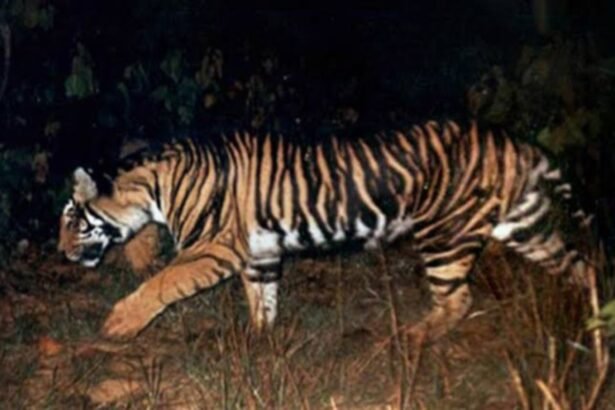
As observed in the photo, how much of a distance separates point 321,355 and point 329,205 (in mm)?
1015

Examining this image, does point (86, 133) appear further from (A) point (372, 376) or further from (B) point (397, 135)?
(A) point (372, 376)

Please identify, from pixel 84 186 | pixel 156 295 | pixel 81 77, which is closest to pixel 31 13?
pixel 81 77

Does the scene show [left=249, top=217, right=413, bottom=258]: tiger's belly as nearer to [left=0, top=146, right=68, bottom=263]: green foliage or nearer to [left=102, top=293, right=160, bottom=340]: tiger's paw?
[left=102, top=293, right=160, bottom=340]: tiger's paw

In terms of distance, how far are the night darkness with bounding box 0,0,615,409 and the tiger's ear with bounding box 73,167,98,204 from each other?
0.11 meters

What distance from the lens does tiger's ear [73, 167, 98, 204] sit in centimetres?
588

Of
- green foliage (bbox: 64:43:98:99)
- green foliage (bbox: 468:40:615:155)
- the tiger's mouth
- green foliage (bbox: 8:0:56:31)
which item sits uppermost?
green foliage (bbox: 8:0:56:31)

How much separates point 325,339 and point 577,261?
48.7 inches

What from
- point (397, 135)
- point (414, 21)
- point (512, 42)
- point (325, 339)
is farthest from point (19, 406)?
point (414, 21)

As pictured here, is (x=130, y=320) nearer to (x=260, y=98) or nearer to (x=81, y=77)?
(x=81, y=77)

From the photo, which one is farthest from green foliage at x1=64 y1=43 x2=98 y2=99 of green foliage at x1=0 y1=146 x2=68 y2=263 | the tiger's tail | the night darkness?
the tiger's tail

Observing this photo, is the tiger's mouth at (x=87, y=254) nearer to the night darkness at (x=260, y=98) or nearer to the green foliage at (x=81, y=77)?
the night darkness at (x=260, y=98)

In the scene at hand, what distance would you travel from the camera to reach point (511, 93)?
5.46m

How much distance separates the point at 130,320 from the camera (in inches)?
214

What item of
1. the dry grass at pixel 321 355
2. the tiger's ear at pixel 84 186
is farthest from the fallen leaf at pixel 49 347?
the tiger's ear at pixel 84 186
